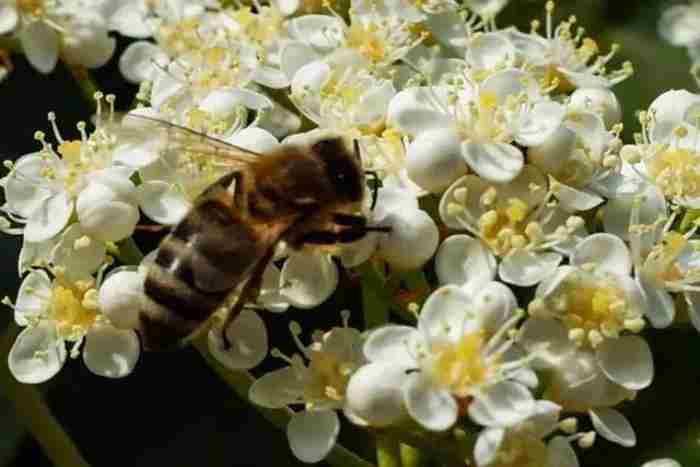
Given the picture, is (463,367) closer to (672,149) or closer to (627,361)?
(627,361)

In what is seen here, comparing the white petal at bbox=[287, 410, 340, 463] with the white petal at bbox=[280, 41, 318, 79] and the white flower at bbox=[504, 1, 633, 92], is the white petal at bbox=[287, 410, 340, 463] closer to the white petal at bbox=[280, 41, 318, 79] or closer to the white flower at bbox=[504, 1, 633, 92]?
the white petal at bbox=[280, 41, 318, 79]

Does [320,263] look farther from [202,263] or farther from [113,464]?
[113,464]

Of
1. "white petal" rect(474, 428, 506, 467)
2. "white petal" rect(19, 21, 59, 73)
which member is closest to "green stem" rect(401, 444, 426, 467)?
"white petal" rect(474, 428, 506, 467)

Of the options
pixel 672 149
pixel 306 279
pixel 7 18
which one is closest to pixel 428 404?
pixel 306 279

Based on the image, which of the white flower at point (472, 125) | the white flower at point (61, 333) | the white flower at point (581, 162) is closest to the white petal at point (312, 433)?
the white flower at point (61, 333)

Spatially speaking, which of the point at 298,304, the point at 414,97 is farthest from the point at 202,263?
the point at 414,97
